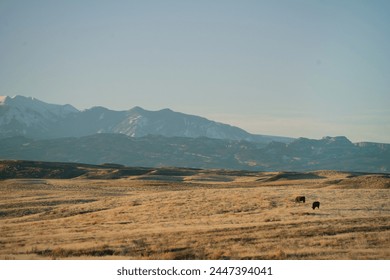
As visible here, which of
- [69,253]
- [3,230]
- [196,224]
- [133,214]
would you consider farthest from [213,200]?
[69,253]

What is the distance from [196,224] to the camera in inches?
1314

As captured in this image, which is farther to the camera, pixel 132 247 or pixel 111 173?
pixel 111 173

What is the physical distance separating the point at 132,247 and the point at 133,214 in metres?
14.3

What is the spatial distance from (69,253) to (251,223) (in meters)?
12.3

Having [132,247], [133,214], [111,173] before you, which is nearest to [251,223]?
[132,247]
